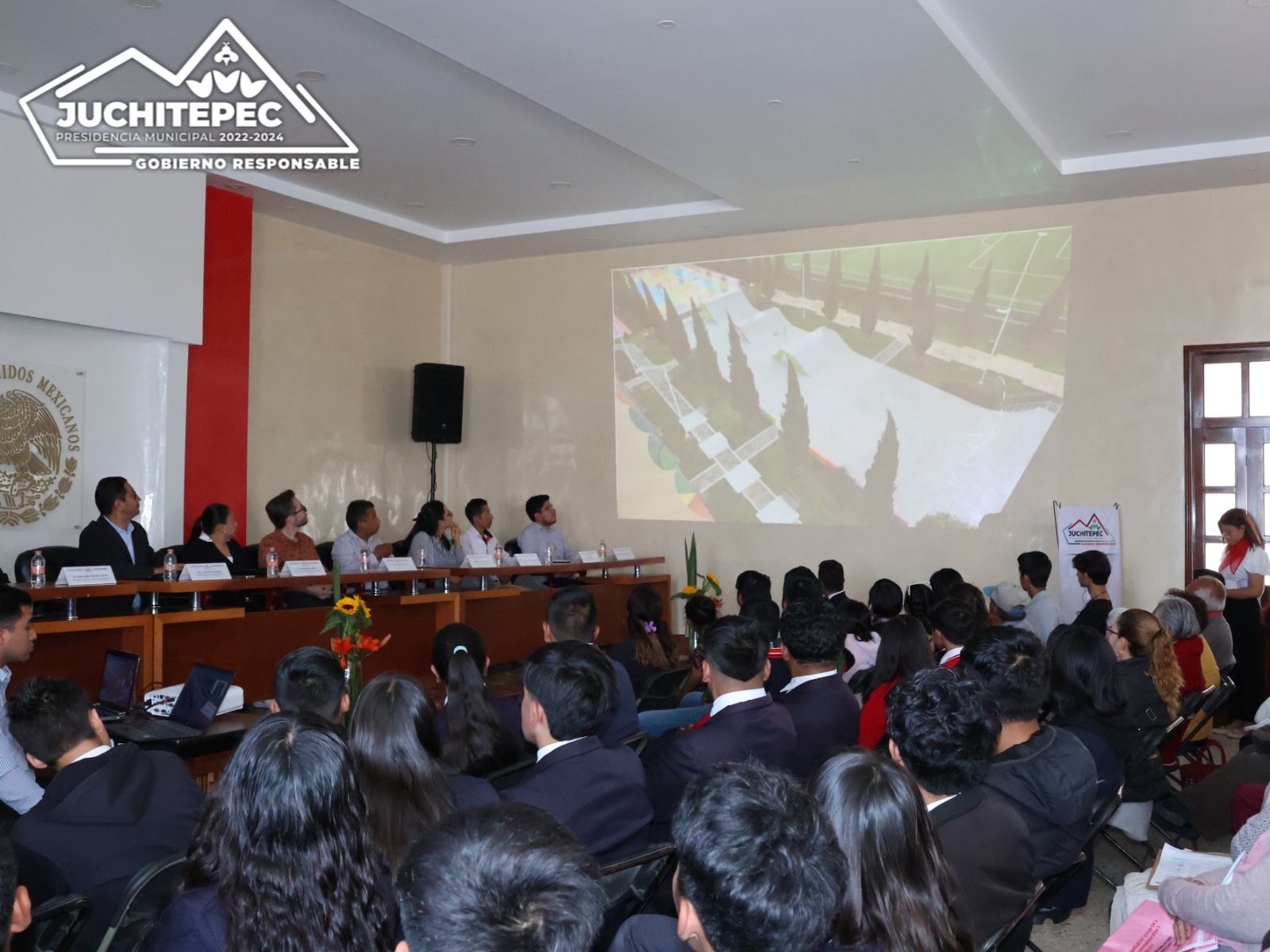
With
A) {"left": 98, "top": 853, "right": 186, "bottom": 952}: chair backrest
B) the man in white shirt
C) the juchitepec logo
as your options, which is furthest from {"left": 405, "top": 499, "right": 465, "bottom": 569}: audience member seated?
{"left": 98, "top": 853, "right": 186, "bottom": 952}: chair backrest

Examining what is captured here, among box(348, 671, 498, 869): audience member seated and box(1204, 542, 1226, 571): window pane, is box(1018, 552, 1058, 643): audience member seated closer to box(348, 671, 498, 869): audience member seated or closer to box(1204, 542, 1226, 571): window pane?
box(1204, 542, 1226, 571): window pane

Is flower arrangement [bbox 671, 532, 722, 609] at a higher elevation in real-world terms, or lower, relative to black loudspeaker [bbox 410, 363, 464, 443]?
lower

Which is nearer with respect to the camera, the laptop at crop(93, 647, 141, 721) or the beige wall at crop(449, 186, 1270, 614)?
the laptop at crop(93, 647, 141, 721)

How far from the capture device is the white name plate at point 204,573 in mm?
5105

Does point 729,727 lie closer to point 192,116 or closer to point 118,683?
point 118,683

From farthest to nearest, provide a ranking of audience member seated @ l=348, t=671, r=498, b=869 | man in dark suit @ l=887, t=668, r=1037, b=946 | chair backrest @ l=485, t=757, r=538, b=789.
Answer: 1. chair backrest @ l=485, t=757, r=538, b=789
2. audience member seated @ l=348, t=671, r=498, b=869
3. man in dark suit @ l=887, t=668, r=1037, b=946

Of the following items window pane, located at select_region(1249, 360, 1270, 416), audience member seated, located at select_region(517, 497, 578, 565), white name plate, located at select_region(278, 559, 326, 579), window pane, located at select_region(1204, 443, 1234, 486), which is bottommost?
white name plate, located at select_region(278, 559, 326, 579)

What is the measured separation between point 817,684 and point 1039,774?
1020 millimetres

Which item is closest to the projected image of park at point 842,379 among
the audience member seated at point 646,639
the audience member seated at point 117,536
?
the audience member seated at point 646,639

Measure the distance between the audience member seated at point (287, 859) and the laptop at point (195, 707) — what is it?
2.10m

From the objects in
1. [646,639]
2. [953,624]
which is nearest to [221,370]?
[646,639]

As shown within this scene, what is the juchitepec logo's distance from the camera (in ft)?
19.4

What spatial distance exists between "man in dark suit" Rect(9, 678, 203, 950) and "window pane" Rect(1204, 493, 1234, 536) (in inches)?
276

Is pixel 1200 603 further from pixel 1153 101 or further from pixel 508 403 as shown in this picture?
pixel 508 403
